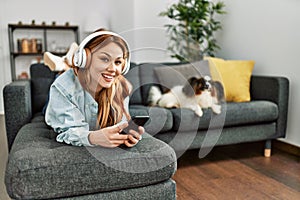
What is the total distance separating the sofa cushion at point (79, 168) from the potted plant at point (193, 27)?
69.0 inches

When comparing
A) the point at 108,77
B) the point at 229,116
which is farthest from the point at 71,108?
the point at 229,116

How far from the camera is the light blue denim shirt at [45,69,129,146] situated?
1222 mm

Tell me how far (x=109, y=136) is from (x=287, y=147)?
1.94 metres

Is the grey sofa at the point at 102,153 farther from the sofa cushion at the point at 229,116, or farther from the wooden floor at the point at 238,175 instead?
the wooden floor at the point at 238,175

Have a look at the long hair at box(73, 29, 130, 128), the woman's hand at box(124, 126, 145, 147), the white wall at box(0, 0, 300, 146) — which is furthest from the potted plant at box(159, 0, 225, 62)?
the woman's hand at box(124, 126, 145, 147)

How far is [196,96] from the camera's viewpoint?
2146 millimetres

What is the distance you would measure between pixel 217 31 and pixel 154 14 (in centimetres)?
78

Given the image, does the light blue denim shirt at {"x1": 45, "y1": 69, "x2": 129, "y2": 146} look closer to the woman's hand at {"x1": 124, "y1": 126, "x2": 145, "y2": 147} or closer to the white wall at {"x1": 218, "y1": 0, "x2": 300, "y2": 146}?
the woman's hand at {"x1": 124, "y1": 126, "x2": 145, "y2": 147}

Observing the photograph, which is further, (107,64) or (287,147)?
(287,147)

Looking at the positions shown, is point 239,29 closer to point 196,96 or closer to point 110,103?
point 196,96

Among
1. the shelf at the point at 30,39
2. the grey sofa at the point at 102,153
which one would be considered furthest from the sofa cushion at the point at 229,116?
the shelf at the point at 30,39

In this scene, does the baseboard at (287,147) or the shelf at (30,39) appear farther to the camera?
the shelf at (30,39)

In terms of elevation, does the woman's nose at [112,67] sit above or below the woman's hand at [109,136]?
above

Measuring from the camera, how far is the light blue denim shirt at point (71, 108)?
1222 millimetres
